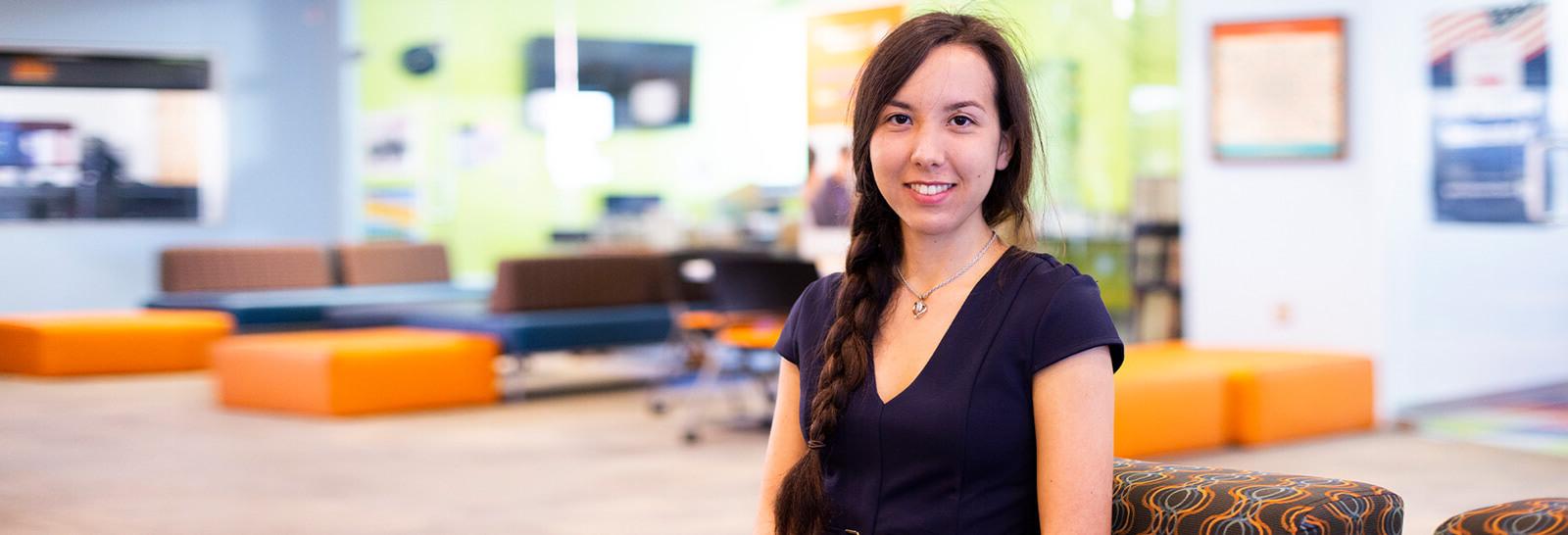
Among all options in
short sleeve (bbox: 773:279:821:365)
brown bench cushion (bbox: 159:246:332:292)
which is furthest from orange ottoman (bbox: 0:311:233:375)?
short sleeve (bbox: 773:279:821:365)

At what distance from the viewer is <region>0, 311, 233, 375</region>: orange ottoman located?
10.0 meters

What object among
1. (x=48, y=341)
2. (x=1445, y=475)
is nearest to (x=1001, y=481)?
(x=1445, y=475)

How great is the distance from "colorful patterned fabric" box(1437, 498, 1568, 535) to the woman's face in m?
0.62

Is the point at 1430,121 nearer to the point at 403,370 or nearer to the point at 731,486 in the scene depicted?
the point at 731,486

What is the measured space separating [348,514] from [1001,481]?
3866 millimetres

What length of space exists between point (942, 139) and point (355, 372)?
6.55 metres

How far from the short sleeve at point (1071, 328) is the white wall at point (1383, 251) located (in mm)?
5513

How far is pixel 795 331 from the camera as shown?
2.01 meters

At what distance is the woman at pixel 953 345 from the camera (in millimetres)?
1722

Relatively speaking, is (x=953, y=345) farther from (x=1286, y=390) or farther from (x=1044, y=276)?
(x=1286, y=390)

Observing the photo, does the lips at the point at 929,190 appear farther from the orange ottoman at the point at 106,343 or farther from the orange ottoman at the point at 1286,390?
the orange ottoman at the point at 106,343

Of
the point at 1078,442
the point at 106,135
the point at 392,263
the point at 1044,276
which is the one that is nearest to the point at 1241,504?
the point at 1078,442

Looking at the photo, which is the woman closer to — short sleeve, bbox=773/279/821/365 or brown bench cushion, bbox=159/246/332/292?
short sleeve, bbox=773/279/821/365

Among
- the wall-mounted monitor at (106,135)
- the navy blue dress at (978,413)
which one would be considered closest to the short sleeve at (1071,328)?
the navy blue dress at (978,413)
